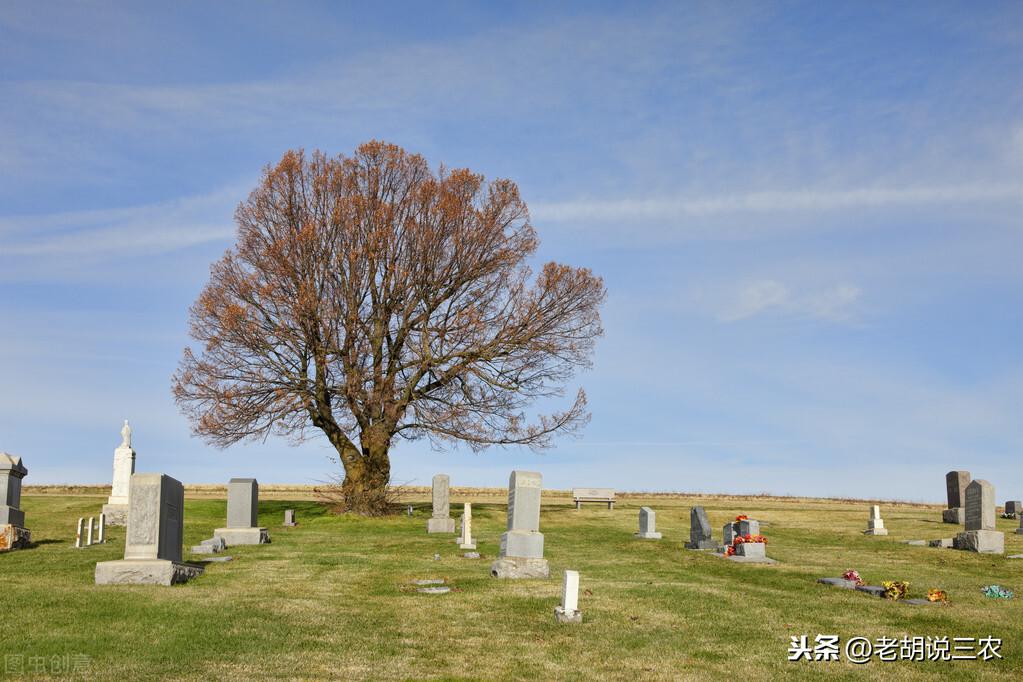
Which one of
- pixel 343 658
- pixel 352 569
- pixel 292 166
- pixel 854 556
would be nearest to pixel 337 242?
pixel 292 166

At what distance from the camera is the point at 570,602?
1245 centimetres

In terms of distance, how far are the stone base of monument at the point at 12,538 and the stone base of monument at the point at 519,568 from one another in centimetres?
1160

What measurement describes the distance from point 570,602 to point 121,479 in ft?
69.1

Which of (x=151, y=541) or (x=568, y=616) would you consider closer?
(x=568, y=616)

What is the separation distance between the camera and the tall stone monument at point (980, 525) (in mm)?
23469

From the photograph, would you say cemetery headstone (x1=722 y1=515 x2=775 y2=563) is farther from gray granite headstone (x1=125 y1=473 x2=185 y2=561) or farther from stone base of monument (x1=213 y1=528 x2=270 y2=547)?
gray granite headstone (x1=125 y1=473 x2=185 y2=561)

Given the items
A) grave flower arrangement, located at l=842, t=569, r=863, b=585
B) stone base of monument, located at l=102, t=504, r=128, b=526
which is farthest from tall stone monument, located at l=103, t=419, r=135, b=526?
grave flower arrangement, located at l=842, t=569, r=863, b=585

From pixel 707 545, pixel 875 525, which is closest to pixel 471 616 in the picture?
pixel 707 545

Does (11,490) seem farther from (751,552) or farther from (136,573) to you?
(751,552)

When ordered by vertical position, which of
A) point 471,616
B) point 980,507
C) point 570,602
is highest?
point 980,507

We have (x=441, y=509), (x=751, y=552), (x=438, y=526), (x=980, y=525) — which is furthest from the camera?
(x=441, y=509)

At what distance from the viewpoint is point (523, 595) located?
A: 47.9 ft

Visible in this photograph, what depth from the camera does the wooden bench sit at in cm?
4081

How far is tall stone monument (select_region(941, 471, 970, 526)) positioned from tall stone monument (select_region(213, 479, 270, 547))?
26.0m
